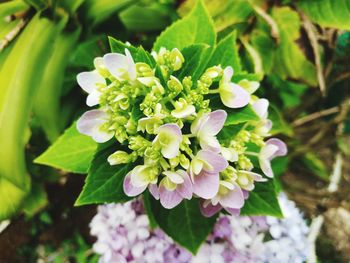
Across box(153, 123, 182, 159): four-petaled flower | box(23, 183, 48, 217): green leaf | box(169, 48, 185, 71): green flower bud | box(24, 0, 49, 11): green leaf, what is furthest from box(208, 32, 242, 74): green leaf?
box(23, 183, 48, 217): green leaf

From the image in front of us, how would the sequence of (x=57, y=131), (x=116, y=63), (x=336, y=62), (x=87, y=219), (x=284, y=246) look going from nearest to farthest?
(x=116, y=63) < (x=284, y=246) < (x=57, y=131) < (x=336, y=62) < (x=87, y=219)

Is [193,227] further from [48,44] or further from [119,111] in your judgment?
[48,44]

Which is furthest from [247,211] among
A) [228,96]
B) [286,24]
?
[286,24]

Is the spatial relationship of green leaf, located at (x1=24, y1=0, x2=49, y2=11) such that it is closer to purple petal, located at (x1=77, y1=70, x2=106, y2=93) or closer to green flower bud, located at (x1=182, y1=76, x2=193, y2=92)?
purple petal, located at (x1=77, y1=70, x2=106, y2=93)

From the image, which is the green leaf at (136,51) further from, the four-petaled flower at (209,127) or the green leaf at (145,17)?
the green leaf at (145,17)

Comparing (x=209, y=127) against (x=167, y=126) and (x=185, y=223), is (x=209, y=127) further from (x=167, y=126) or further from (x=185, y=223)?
(x=185, y=223)

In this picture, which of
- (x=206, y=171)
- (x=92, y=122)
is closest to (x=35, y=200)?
(x=92, y=122)
